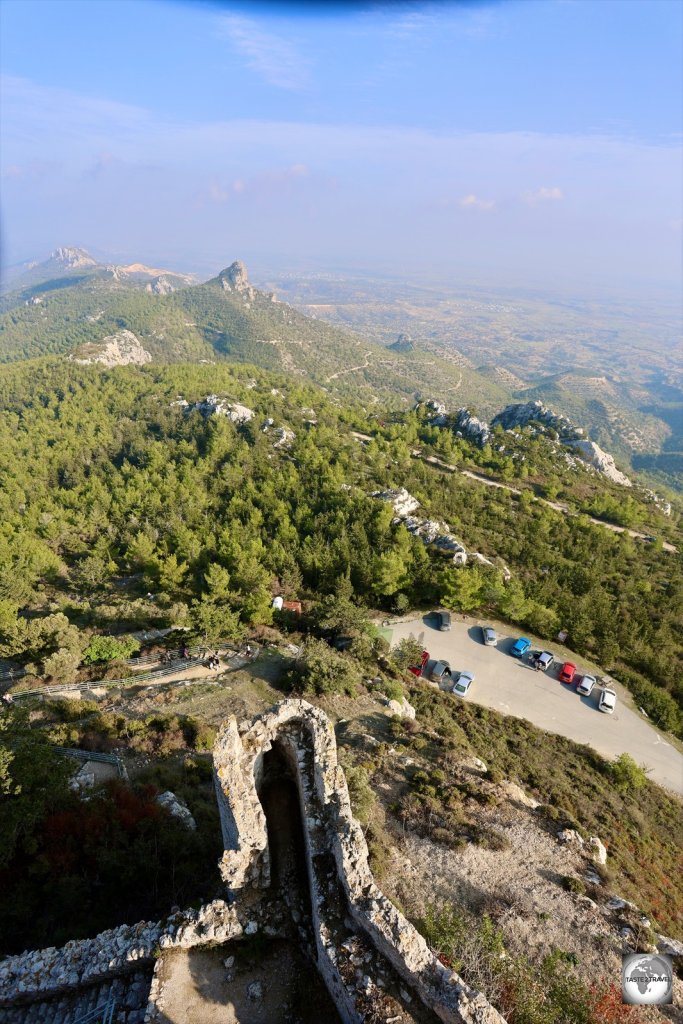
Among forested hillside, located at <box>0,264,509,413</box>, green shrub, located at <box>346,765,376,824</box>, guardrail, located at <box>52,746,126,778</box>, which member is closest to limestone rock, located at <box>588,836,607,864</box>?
green shrub, located at <box>346,765,376,824</box>

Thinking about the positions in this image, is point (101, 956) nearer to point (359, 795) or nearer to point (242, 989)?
point (242, 989)

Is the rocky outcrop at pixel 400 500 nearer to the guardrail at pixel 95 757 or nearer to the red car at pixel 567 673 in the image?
the red car at pixel 567 673

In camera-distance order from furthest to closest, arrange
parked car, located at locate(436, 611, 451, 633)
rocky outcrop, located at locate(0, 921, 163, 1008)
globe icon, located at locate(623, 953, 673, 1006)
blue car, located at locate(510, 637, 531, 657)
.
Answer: parked car, located at locate(436, 611, 451, 633) < blue car, located at locate(510, 637, 531, 657) < globe icon, located at locate(623, 953, 673, 1006) < rocky outcrop, located at locate(0, 921, 163, 1008)

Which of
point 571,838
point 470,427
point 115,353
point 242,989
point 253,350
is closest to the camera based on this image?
point 242,989

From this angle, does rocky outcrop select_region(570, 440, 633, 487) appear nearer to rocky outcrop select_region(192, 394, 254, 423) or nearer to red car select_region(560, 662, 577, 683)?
red car select_region(560, 662, 577, 683)

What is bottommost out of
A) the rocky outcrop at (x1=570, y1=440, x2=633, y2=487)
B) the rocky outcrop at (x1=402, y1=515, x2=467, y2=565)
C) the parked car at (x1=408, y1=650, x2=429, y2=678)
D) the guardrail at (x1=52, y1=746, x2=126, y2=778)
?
the rocky outcrop at (x1=570, y1=440, x2=633, y2=487)

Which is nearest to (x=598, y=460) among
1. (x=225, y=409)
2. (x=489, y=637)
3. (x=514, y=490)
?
(x=514, y=490)

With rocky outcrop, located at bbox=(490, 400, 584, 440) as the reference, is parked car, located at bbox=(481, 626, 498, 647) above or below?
below

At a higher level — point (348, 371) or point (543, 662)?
point (348, 371)
